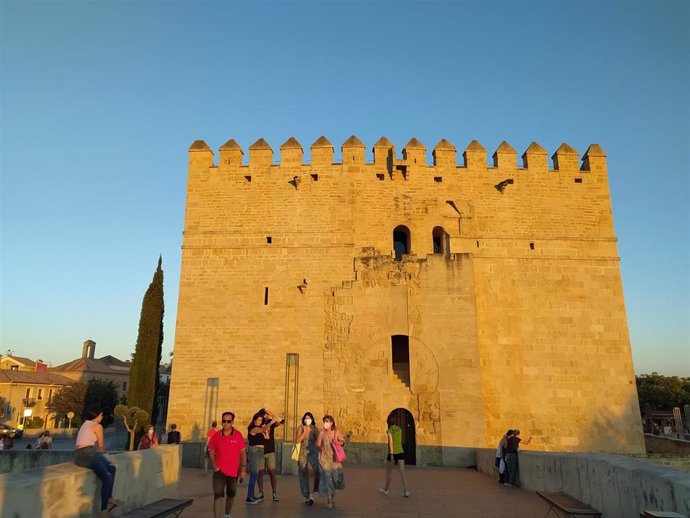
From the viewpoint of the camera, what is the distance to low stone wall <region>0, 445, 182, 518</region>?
3926mm

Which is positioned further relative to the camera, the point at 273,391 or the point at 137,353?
the point at 137,353

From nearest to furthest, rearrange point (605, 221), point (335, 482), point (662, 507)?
point (662, 507) → point (335, 482) → point (605, 221)

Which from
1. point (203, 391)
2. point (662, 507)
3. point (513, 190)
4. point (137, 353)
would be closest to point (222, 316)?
point (203, 391)

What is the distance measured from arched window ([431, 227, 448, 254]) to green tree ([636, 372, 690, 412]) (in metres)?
33.8

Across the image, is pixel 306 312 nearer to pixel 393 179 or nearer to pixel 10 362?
pixel 393 179

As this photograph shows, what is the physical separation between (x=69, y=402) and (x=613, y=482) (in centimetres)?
4400

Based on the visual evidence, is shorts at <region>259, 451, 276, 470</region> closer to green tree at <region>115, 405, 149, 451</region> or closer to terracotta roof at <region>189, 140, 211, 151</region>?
green tree at <region>115, 405, 149, 451</region>

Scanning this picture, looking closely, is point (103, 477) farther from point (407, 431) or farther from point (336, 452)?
point (407, 431)

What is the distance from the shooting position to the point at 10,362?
2013 inches

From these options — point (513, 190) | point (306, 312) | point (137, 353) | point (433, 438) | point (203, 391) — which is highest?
point (513, 190)

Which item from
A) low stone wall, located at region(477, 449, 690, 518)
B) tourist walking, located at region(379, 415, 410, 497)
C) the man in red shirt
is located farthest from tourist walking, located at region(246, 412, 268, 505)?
low stone wall, located at region(477, 449, 690, 518)

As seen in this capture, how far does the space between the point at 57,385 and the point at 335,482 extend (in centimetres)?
4536

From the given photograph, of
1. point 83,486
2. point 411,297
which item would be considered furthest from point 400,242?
point 83,486

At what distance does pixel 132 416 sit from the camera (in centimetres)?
1588
